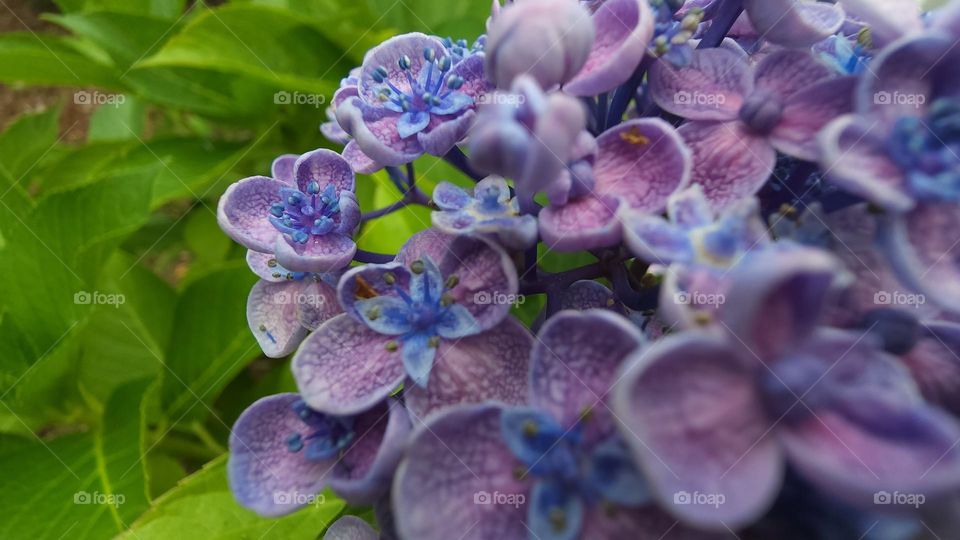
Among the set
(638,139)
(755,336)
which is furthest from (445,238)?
(755,336)

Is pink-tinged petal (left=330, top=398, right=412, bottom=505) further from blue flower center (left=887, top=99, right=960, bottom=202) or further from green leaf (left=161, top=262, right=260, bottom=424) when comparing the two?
green leaf (left=161, top=262, right=260, bottom=424)

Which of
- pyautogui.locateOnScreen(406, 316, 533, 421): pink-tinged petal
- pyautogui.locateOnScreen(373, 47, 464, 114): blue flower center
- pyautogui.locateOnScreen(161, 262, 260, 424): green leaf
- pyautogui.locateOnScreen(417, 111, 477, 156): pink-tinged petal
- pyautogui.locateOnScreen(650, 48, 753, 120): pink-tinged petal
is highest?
pyautogui.locateOnScreen(373, 47, 464, 114): blue flower center

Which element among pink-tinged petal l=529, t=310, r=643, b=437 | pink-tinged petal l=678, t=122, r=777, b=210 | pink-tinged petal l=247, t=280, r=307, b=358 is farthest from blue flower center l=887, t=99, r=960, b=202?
pink-tinged petal l=247, t=280, r=307, b=358

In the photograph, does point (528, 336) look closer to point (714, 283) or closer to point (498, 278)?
point (498, 278)

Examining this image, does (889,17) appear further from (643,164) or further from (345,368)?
(345,368)

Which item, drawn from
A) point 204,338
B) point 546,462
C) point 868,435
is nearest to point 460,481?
point 546,462

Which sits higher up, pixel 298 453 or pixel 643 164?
pixel 643 164

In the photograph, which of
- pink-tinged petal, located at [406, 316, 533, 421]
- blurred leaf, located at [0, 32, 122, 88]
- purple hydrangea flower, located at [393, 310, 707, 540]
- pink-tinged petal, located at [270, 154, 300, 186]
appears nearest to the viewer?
purple hydrangea flower, located at [393, 310, 707, 540]
